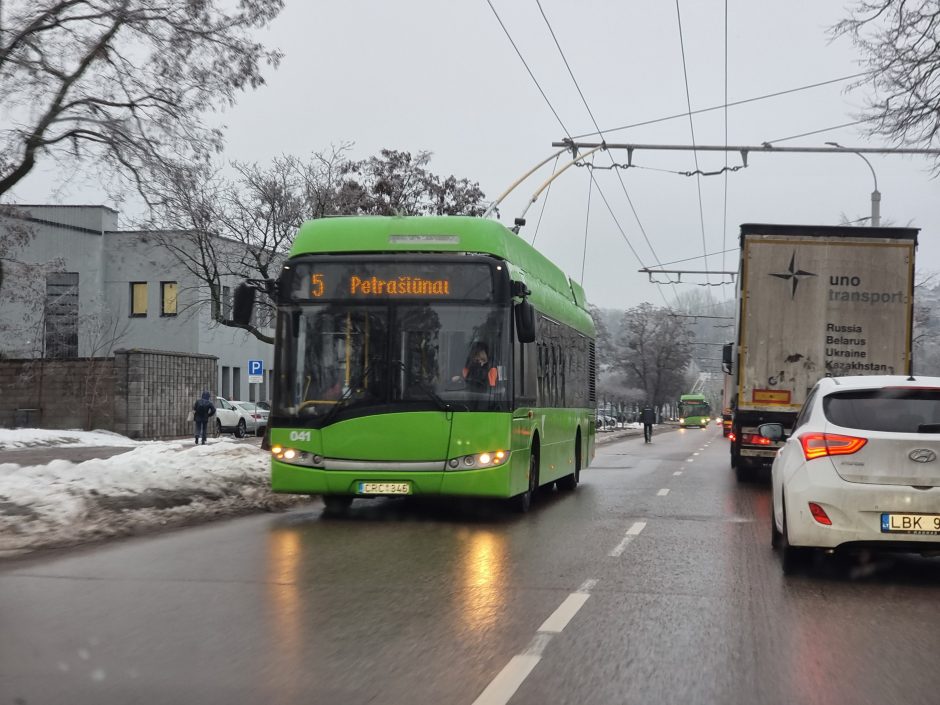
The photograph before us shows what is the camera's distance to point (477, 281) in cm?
1349

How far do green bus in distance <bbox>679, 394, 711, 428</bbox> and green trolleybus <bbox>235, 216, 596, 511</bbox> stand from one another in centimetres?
8511

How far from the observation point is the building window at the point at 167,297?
2239 inches

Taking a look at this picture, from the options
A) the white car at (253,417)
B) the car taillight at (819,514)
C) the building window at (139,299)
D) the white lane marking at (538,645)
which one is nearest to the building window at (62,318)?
the building window at (139,299)

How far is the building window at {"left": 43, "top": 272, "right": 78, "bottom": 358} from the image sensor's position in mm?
56844

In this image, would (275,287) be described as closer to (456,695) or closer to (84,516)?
(84,516)

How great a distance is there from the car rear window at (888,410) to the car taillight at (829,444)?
0.15 m

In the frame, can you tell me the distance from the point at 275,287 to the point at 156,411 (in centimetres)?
2976

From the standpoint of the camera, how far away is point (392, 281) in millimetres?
13578

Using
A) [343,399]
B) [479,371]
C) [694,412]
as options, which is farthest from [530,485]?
[694,412]

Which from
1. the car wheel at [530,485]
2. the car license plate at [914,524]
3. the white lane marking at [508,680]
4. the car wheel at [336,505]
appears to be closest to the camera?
the white lane marking at [508,680]

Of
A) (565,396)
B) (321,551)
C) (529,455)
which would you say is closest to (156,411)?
(565,396)

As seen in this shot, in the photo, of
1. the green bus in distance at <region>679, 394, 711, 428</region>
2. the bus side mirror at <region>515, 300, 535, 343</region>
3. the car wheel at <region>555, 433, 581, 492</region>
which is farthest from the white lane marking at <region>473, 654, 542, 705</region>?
the green bus in distance at <region>679, 394, 711, 428</region>

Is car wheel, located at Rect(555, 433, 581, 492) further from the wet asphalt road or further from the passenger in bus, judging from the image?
the wet asphalt road

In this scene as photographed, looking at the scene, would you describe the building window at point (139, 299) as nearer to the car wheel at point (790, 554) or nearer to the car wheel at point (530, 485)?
the car wheel at point (530, 485)
